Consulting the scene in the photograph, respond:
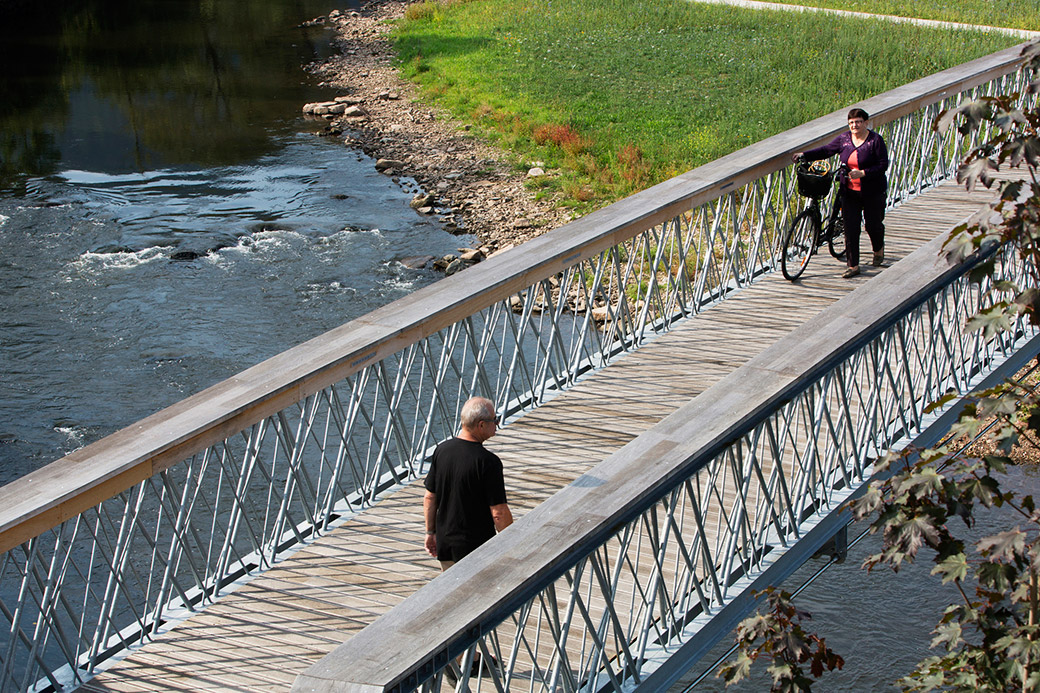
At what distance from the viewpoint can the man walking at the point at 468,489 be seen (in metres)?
5.62

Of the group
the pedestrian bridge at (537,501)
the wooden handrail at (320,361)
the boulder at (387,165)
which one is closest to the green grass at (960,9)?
the boulder at (387,165)

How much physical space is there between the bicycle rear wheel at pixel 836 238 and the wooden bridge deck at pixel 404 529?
16 cm


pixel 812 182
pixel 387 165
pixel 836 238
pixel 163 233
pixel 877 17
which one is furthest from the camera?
pixel 877 17

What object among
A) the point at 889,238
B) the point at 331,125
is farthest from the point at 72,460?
the point at 331,125

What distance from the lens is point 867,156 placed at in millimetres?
10516

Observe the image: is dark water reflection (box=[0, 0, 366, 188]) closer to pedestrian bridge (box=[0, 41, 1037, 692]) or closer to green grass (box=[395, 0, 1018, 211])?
green grass (box=[395, 0, 1018, 211])

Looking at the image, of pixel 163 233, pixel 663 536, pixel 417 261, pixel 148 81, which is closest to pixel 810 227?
pixel 663 536

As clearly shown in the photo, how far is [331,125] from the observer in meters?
30.2

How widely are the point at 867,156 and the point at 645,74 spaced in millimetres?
19913

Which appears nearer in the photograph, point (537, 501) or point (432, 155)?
point (537, 501)

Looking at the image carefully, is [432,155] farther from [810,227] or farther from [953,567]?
[953,567]

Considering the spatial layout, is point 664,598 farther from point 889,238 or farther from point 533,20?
point 533,20

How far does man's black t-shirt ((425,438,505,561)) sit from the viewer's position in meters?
5.64

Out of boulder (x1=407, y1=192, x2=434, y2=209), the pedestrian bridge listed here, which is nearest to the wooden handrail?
the pedestrian bridge
